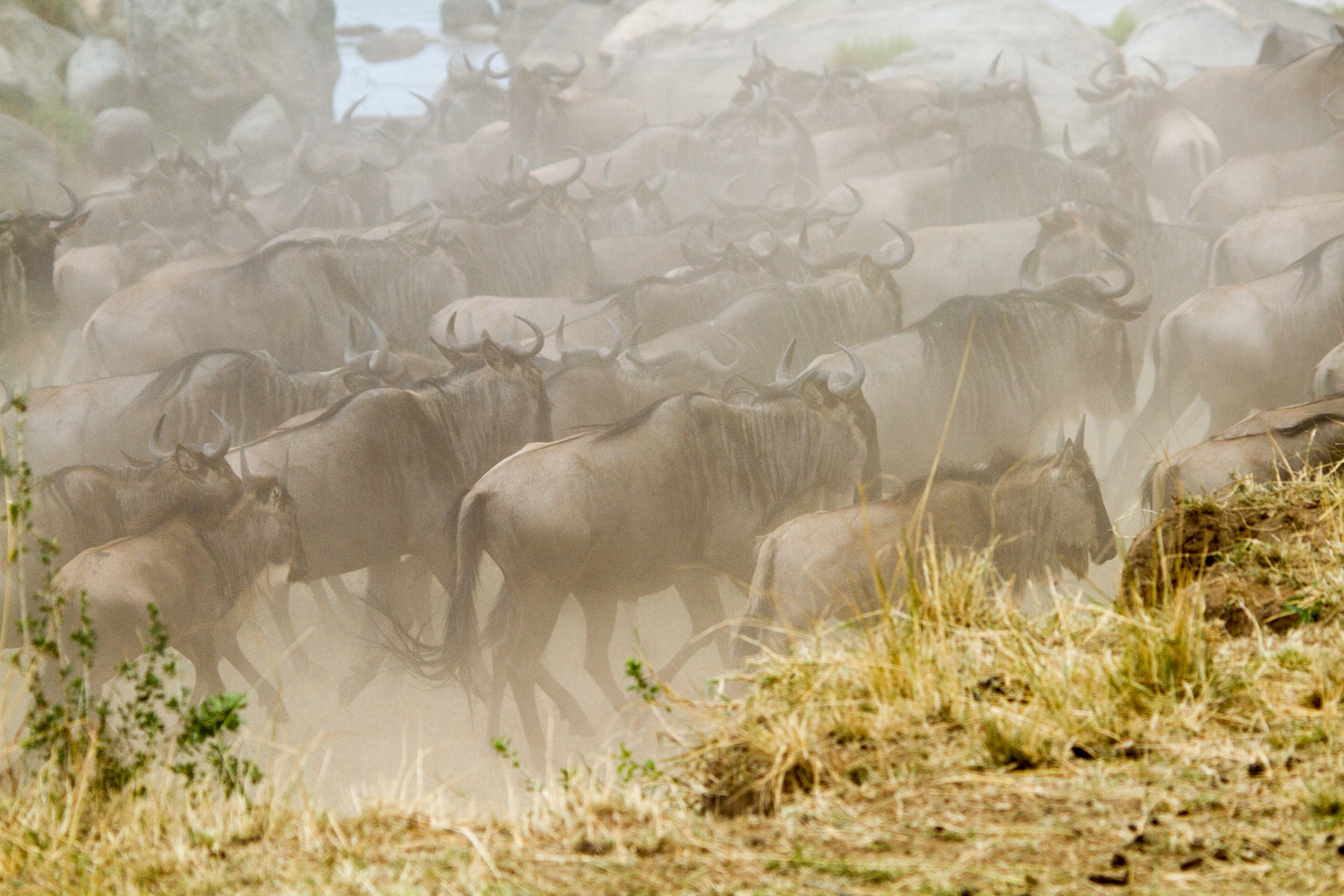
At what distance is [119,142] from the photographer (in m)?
16.1

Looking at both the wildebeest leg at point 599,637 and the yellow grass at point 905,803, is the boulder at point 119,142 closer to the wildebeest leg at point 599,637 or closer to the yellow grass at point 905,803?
the wildebeest leg at point 599,637

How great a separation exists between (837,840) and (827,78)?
1280cm

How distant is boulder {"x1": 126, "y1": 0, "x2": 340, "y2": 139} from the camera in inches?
703

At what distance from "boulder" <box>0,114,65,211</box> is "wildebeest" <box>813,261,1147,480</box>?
9776 mm

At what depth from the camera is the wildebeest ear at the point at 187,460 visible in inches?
211

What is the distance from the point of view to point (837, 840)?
6.04ft

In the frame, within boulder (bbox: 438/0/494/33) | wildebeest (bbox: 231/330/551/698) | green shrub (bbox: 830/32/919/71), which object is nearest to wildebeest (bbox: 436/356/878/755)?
wildebeest (bbox: 231/330/551/698)

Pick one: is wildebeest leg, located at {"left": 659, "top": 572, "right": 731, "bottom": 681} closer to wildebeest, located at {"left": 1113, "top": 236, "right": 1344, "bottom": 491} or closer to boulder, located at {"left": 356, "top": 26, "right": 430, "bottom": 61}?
wildebeest, located at {"left": 1113, "top": 236, "right": 1344, "bottom": 491}

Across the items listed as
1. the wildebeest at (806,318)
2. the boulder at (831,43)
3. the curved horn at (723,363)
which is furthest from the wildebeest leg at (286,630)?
the boulder at (831,43)

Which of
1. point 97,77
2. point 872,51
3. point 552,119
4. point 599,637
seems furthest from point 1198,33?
point 97,77

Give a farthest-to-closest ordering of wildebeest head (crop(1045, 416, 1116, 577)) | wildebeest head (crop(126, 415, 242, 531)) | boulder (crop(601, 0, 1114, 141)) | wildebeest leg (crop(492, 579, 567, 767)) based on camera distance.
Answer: boulder (crop(601, 0, 1114, 141))
wildebeest head (crop(126, 415, 242, 531))
wildebeest leg (crop(492, 579, 567, 767))
wildebeest head (crop(1045, 416, 1116, 577))

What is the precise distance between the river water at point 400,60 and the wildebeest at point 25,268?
27.8 feet

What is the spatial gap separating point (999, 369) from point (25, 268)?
261 inches

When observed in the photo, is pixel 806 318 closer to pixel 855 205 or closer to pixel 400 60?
pixel 855 205
